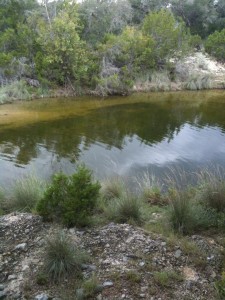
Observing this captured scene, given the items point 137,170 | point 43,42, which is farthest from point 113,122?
point 43,42

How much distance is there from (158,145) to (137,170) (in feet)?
8.50

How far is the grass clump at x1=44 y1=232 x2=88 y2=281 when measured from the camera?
3.79 meters

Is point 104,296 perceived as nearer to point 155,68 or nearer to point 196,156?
point 196,156

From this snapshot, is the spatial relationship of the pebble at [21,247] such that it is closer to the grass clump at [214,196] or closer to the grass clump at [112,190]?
the grass clump at [112,190]

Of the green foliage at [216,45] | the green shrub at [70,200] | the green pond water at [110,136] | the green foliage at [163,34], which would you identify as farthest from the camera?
the green foliage at [216,45]

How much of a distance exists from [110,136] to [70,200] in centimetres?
744

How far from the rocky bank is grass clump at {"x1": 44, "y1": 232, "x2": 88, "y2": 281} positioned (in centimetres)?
11

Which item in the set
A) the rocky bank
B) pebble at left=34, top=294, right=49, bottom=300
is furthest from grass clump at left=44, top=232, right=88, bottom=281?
pebble at left=34, top=294, right=49, bottom=300

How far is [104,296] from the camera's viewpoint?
354 cm

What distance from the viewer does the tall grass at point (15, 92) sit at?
16.9 m

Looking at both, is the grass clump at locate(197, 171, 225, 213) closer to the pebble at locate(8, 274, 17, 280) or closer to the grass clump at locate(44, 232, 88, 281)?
the grass clump at locate(44, 232, 88, 281)

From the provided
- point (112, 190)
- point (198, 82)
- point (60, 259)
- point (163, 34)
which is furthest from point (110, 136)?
point (163, 34)

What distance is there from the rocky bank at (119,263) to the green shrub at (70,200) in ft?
0.57

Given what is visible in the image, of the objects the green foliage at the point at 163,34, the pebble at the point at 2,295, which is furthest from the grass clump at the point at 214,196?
the green foliage at the point at 163,34
